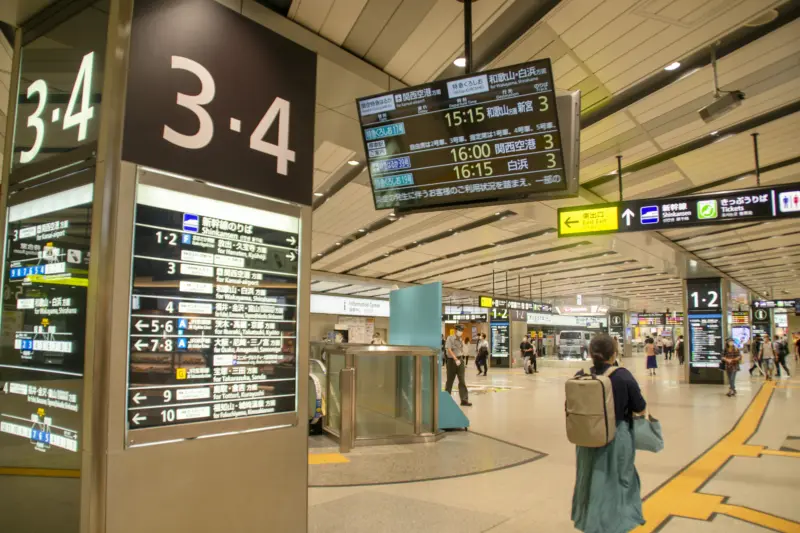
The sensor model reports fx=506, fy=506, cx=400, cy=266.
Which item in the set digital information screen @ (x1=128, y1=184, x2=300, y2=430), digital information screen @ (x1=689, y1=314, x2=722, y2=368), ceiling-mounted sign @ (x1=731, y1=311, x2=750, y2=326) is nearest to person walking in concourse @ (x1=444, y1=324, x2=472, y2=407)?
digital information screen @ (x1=128, y1=184, x2=300, y2=430)

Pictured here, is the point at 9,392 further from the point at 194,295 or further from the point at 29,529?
the point at 194,295

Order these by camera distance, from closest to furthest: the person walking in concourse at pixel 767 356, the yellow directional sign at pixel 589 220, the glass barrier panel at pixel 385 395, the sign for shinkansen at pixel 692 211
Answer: the sign for shinkansen at pixel 692 211, the yellow directional sign at pixel 589 220, the glass barrier panel at pixel 385 395, the person walking in concourse at pixel 767 356

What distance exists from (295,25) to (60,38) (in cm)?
178

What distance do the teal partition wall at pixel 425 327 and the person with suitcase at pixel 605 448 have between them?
161 inches

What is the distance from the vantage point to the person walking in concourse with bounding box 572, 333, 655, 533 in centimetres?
293

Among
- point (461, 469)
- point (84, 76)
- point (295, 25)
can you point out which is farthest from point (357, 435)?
point (84, 76)

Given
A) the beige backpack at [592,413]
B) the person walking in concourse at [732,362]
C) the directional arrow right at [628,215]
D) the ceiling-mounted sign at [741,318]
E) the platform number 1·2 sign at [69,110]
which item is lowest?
the person walking in concourse at [732,362]

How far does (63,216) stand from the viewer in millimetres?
2455

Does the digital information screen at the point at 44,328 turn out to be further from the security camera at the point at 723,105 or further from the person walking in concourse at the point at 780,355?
the person walking in concourse at the point at 780,355

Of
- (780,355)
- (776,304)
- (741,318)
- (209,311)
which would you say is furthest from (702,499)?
(741,318)

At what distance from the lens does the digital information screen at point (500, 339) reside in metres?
24.0

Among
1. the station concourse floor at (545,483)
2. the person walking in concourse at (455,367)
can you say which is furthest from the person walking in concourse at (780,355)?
the person walking in concourse at (455,367)

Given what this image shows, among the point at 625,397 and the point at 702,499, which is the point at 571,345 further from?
the point at 625,397

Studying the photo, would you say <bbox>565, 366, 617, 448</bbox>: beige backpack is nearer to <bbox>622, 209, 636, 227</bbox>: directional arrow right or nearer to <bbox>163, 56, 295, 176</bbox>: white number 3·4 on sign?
<bbox>163, 56, 295, 176</bbox>: white number 3·4 on sign
